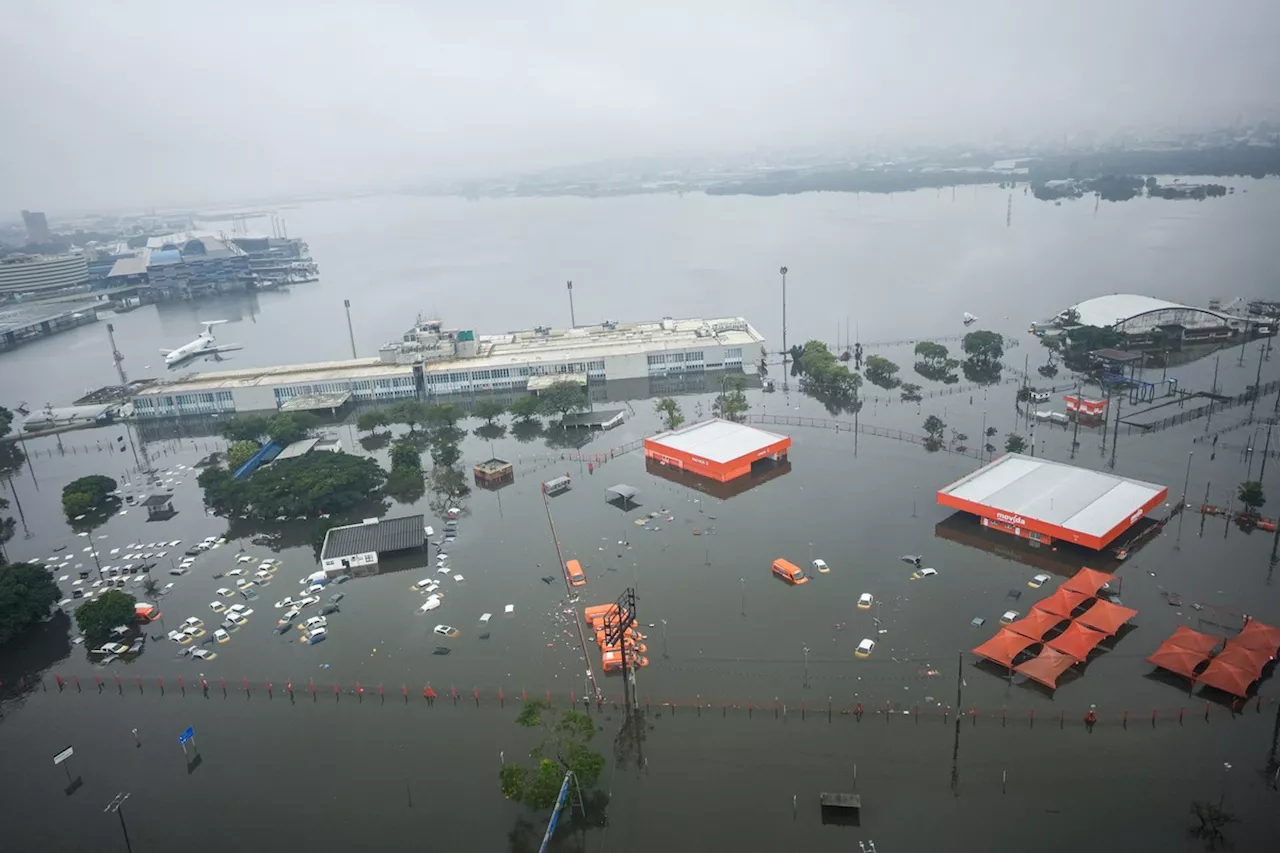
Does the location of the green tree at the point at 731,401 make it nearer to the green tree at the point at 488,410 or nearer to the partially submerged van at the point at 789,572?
the green tree at the point at 488,410

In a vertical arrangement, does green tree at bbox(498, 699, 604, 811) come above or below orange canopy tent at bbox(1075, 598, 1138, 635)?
above

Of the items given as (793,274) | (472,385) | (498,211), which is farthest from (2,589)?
(498,211)

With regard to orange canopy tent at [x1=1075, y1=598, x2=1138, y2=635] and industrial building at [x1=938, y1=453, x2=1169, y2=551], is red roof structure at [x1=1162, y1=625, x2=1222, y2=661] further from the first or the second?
industrial building at [x1=938, y1=453, x2=1169, y2=551]

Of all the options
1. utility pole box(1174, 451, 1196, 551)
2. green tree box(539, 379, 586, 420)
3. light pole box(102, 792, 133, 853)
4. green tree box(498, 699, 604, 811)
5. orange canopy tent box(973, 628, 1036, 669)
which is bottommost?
light pole box(102, 792, 133, 853)

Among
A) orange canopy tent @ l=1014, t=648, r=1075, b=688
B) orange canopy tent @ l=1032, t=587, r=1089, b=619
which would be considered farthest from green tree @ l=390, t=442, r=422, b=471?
orange canopy tent @ l=1014, t=648, r=1075, b=688

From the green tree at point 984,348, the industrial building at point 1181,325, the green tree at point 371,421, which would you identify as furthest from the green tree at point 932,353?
the green tree at point 371,421

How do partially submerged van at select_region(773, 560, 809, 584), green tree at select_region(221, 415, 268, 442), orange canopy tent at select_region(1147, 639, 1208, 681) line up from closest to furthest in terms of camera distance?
orange canopy tent at select_region(1147, 639, 1208, 681) < partially submerged van at select_region(773, 560, 809, 584) < green tree at select_region(221, 415, 268, 442)

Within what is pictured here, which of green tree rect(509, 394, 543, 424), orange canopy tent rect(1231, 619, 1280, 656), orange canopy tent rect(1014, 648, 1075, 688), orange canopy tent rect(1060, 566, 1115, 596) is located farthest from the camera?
green tree rect(509, 394, 543, 424)
